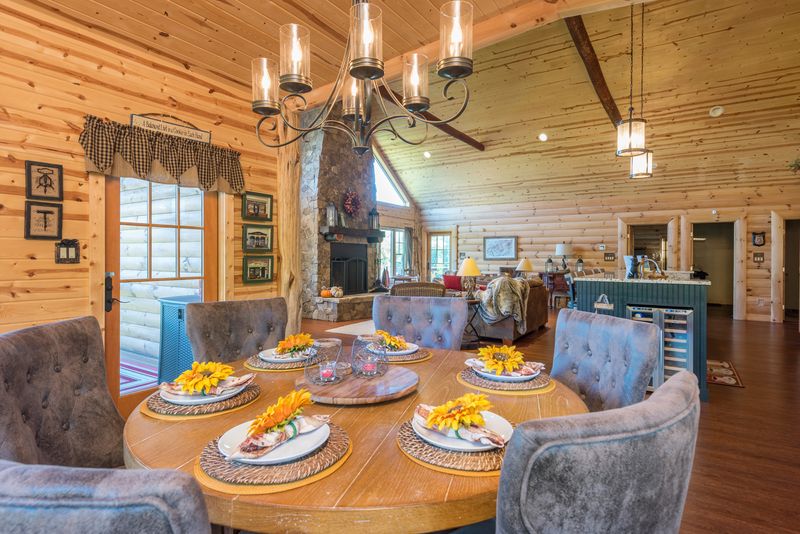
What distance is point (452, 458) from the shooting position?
3.08 ft

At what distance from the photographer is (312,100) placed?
392 cm

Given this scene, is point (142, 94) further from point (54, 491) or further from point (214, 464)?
point (54, 491)

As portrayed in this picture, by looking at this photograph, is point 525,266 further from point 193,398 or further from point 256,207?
point 193,398

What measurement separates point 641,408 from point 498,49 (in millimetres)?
6489

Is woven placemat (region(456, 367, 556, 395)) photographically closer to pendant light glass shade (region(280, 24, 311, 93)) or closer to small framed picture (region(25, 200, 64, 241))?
pendant light glass shade (region(280, 24, 311, 93))

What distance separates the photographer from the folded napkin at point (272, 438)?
914 mm

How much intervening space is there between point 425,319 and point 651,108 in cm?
632

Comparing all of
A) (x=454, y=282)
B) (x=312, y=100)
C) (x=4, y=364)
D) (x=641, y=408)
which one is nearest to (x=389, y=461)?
(x=641, y=408)

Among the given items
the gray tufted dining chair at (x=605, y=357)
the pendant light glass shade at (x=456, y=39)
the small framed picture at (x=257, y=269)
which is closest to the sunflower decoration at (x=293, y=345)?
the gray tufted dining chair at (x=605, y=357)

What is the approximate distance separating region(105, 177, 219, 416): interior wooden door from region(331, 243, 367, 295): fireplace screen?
453 cm

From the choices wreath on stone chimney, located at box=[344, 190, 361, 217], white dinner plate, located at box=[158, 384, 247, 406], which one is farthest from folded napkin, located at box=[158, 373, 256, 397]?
wreath on stone chimney, located at box=[344, 190, 361, 217]

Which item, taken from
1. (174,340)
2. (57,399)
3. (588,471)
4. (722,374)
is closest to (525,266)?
(722,374)

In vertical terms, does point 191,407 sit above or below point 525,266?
below

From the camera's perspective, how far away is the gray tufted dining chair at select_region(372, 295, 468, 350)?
2.37 m
